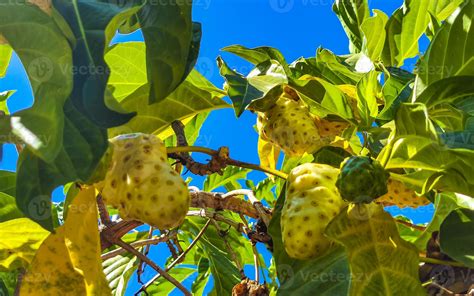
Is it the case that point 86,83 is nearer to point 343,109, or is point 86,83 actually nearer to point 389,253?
point 389,253

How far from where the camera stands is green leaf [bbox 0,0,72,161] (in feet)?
2.63

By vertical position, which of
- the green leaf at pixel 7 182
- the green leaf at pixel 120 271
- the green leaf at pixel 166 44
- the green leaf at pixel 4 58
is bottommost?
the green leaf at pixel 120 271

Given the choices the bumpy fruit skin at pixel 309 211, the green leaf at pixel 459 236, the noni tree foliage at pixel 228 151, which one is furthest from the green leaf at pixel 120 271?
the green leaf at pixel 459 236

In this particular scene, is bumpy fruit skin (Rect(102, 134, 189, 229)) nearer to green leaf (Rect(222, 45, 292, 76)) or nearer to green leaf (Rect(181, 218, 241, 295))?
green leaf (Rect(222, 45, 292, 76))

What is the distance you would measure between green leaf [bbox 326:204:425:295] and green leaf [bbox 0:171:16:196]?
2.42ft

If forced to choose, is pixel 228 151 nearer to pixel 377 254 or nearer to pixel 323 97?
pixel 323 97

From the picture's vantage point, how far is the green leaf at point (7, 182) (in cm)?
145

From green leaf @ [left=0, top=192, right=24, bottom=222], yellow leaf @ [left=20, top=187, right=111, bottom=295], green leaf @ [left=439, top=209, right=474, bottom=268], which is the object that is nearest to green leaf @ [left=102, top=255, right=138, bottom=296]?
green leaf @ [left=0, top=192, right=24, bottom=222]

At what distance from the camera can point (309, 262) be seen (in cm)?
112

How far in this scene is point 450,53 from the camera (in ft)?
4.02

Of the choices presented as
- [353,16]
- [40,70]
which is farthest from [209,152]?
[353,16]

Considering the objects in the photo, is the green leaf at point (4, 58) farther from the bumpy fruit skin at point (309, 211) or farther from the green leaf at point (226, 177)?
the green leaf at point (226, 177)

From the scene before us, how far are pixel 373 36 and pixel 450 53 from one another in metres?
0.52

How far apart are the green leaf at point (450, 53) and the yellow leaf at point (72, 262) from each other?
615 mm
